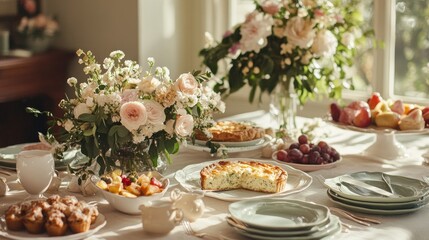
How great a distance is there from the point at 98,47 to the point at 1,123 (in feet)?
2.35

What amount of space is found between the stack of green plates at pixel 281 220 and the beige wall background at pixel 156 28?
6.45ft

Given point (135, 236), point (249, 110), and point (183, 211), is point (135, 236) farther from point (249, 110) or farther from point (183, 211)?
point (249, 110)

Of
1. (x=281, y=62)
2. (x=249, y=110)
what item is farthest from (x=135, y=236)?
(x=249, y=110)

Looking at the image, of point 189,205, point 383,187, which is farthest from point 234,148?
point 189,205

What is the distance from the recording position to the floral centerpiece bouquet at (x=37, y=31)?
4137 millimetres

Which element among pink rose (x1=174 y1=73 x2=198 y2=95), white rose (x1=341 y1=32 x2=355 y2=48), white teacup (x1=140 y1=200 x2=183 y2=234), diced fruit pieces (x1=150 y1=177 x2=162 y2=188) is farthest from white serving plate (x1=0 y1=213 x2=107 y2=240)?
white rose (x1=341 y1=32 x2=355 y2=48)

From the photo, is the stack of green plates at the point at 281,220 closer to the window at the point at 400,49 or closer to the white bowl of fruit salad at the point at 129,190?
the white bowl of fruit salad at the point at 129,190

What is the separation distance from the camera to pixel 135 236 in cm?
176

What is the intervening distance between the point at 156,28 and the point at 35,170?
209 cm

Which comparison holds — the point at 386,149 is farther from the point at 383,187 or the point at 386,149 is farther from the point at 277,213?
the point at 277,213

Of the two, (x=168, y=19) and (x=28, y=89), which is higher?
(x=168, y=19)

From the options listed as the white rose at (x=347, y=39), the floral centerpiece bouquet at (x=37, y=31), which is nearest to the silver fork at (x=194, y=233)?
the white rose at (x=347, y=39)

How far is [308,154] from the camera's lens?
7.79 feet

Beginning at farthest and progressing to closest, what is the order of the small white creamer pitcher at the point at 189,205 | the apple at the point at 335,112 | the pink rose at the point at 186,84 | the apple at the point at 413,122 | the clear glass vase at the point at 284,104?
the clear glass vase at the point at 284,104 → the apple at the point at 335,112 → the apple at the point at 413,122 → the pink rose at the point at 186,84 → the small white creamer pitcher at the point at 189,205
